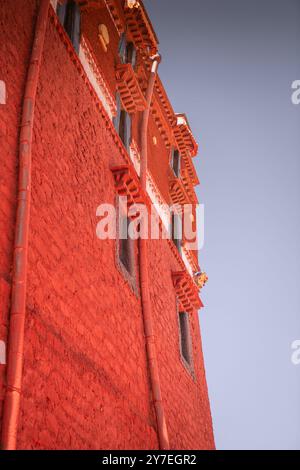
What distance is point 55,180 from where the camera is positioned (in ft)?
20.5

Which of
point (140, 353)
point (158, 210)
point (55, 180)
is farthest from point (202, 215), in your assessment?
point (55, 180)

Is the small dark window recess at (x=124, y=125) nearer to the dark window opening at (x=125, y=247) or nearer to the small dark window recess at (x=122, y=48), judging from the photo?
the small dark window recess at (x=122, y=48)

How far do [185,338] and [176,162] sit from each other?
478 cm

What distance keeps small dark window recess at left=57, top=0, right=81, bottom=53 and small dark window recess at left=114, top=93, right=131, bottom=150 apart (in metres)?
1.64

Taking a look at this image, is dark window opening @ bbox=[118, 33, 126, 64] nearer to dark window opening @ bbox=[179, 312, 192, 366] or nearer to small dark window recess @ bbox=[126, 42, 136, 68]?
small dark window recess @ bbox=[126, 42, 136, 68]

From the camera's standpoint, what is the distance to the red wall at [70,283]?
5.01 meters

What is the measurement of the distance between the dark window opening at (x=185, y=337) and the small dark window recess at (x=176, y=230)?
5.10 feet

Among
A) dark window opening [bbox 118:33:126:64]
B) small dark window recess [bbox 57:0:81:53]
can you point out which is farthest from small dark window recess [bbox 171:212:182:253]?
small dark window recess [bbox 57:0:81:53]

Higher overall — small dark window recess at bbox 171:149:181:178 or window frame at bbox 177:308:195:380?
small dark window recess at bbox 171:149:181:178

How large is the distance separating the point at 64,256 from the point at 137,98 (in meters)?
4.94

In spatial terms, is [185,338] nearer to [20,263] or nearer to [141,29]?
[141,29]

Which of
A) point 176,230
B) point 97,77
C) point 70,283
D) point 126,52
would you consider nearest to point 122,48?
point 126,52

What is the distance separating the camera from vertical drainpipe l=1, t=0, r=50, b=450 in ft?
13.9

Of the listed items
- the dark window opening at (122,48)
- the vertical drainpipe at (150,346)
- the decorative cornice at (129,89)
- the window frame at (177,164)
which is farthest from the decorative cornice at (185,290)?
the dark window opening at (122,48)
